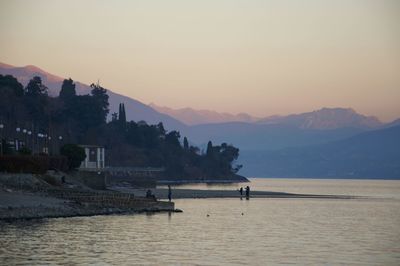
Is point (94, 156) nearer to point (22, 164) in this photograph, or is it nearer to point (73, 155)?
point (73, 155)

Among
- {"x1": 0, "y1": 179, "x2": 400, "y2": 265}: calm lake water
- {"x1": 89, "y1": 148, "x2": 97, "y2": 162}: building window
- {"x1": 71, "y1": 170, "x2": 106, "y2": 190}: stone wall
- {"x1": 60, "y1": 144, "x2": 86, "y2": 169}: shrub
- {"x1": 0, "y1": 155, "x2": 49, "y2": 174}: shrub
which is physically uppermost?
{"x1": 89, "y1": 148, "x2": 97, "y2": 162}: building window

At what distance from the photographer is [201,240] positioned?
5353 cm

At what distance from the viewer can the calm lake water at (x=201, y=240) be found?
43.3 metres

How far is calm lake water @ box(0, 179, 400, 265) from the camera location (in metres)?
43.3

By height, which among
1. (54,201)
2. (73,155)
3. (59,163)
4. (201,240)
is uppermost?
(73,155)

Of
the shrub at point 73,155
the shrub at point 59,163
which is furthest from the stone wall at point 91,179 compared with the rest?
the shrub at point 73,155

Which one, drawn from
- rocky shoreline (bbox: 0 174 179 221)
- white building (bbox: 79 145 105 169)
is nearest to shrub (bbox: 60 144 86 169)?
rocky shoreline (bbox: 0 174 179 221)

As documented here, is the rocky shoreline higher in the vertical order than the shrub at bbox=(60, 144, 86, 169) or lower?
lower

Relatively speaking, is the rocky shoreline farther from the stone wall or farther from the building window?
the building window

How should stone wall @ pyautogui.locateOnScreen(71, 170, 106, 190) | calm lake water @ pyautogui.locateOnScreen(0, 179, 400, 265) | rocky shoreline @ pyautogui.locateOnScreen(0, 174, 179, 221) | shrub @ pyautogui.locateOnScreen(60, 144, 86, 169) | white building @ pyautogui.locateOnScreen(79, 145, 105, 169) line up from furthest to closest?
white building @ pyautogui.locateOnScreen(79, 145, 105, 169)
shrub @ pyautogui.locateOnScreen(60, 144, 86, 169)
stone wall @ pyautogui.locateOnScreen(71, 170, 106, 190)
rocky shoreline @ pyautogui.locateOnScreen(0, 174, 179, 221)
calm lake water @ pyautogui.locateOnScreen(0, 179, 400, 265)

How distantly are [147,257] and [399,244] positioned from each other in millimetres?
18522

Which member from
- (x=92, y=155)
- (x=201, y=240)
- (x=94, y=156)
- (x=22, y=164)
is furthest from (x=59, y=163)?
(x=201, y=240)

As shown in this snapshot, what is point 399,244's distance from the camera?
174ft

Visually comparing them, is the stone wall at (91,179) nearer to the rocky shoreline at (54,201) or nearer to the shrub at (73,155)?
the shrub at (73,155)
